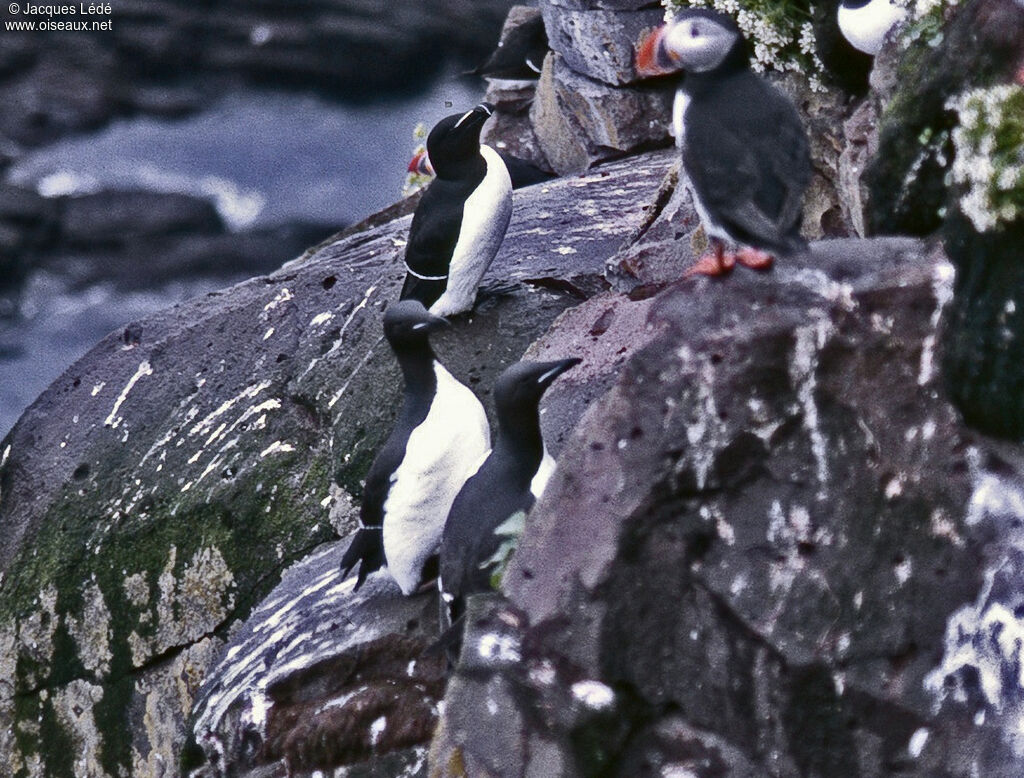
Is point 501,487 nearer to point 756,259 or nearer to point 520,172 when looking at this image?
point 756,259

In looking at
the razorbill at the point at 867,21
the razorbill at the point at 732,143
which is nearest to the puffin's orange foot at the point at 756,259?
the razorbill at the point at 732,143

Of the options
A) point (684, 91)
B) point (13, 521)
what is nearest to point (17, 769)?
point (13, 521)

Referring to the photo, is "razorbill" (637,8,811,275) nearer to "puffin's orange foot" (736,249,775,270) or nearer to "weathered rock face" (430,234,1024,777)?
Answer: "puffin's orange foot" (736,249,775,270)

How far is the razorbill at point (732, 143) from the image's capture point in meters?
3.29

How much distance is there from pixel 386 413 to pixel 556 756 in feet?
10.1

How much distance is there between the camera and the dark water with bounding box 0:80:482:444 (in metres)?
15.7

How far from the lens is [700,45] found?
3.57 metres

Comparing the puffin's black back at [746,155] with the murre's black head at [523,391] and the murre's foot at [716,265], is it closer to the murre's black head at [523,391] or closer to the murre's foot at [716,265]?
the murre's foot at [716,265]

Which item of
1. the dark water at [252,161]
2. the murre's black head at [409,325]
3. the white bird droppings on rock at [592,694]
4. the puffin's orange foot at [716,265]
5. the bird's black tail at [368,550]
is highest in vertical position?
the puffin's orange foot at [716,265]

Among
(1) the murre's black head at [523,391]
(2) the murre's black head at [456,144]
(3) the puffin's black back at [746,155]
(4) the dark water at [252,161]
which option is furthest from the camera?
(4) the dark water at [252,161]

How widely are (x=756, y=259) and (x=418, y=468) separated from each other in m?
1.80

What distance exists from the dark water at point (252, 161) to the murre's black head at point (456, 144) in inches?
350

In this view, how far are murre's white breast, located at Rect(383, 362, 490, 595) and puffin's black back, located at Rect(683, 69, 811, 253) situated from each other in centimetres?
153

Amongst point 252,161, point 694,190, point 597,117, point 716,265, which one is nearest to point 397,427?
point 694,190
